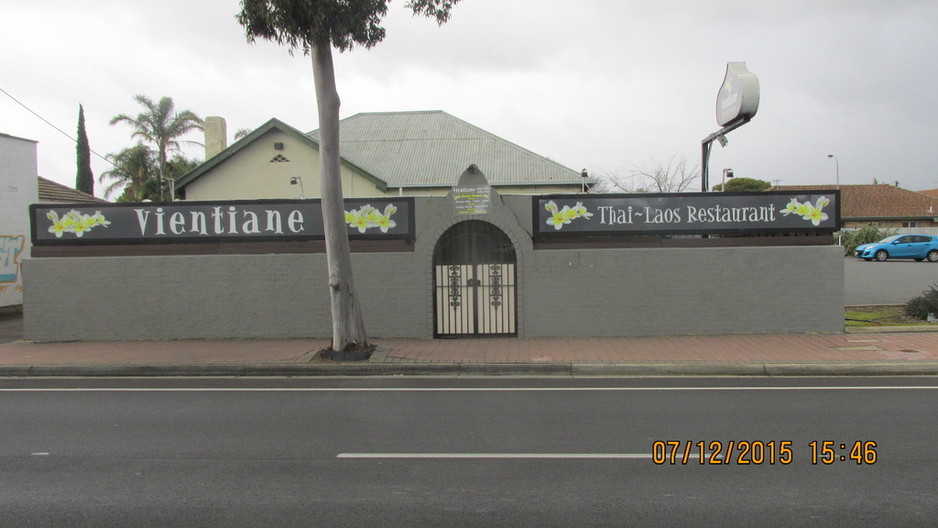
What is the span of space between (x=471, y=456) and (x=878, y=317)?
12292 millimetres

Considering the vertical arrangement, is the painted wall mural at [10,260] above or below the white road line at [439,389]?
above

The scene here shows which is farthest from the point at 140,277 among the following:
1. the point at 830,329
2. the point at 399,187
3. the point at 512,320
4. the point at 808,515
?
the point at 830,329

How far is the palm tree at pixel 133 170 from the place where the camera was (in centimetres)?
3878

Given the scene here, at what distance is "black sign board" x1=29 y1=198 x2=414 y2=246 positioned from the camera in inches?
488

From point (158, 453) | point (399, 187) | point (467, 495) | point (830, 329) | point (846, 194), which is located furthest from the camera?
point (846, 194)

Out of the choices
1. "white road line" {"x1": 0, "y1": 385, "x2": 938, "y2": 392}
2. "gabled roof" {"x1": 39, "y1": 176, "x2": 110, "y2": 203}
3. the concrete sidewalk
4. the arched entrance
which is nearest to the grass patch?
the concrete sidewalk

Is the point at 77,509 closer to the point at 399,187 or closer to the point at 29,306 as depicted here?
the point at 29,306

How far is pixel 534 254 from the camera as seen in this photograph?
12250mm

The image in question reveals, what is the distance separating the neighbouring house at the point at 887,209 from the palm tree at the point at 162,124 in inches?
1634

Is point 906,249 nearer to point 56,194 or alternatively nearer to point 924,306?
point 924,306

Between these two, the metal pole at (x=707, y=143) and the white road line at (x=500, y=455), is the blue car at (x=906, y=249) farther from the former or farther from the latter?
the white road line at (x=500, y=455)

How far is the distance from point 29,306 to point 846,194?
186ft

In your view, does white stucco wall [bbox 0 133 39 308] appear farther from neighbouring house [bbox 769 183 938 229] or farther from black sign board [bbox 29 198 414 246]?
neighbouring house [bbox 769 183 938 229]
